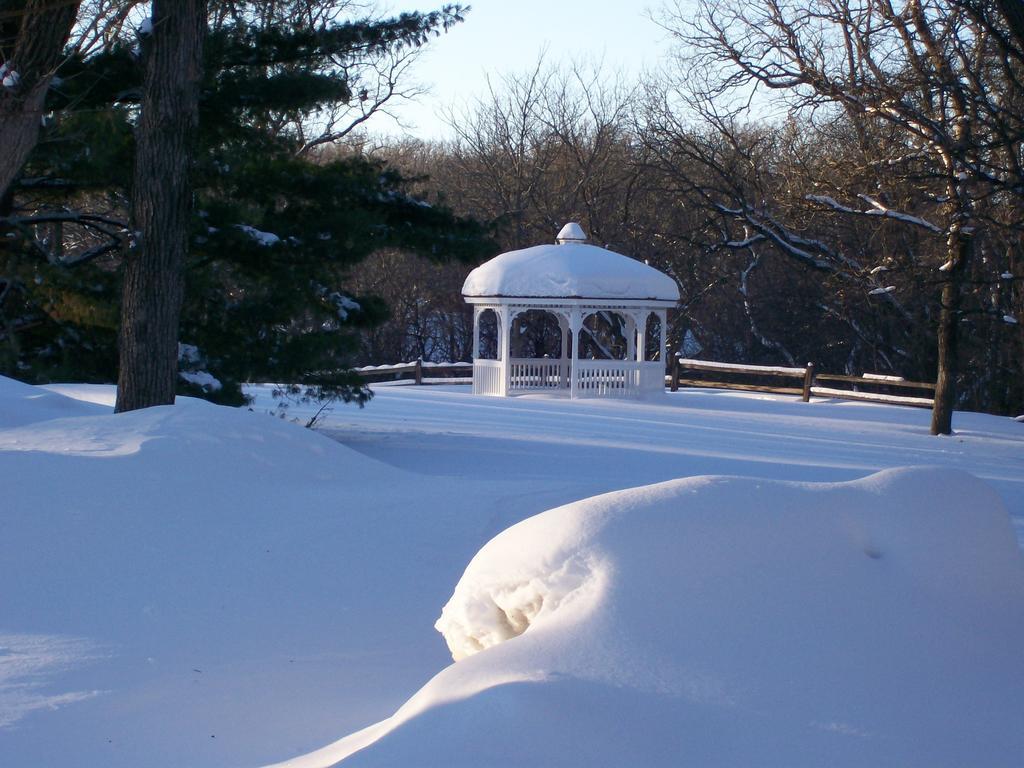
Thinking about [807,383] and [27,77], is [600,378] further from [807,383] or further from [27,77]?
[27,77]

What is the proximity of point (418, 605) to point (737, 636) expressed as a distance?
11.2ft

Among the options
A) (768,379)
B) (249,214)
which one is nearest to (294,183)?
(249,214)

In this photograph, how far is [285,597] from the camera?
6.59m

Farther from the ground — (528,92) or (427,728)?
(528,92)

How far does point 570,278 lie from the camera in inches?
955

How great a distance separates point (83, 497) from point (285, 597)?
6.72 ft

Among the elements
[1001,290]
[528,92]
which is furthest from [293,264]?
[528,92]

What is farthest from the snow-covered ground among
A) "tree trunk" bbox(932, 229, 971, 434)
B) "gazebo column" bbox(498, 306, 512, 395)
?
"gazebo column" bbox(498, 306, 512, 395)

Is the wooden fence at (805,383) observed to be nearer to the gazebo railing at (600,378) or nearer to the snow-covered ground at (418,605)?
the gazebo railing at (600,378)

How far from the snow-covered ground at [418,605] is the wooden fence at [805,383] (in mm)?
16222

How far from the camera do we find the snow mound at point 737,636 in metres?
3.12

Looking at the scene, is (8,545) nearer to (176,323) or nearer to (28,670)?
(28,670)

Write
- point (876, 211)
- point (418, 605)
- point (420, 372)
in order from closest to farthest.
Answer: point (418, 605)
point (876, 211)
point (420, 372)

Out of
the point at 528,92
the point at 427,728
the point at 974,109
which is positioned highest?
the point at 528,92
